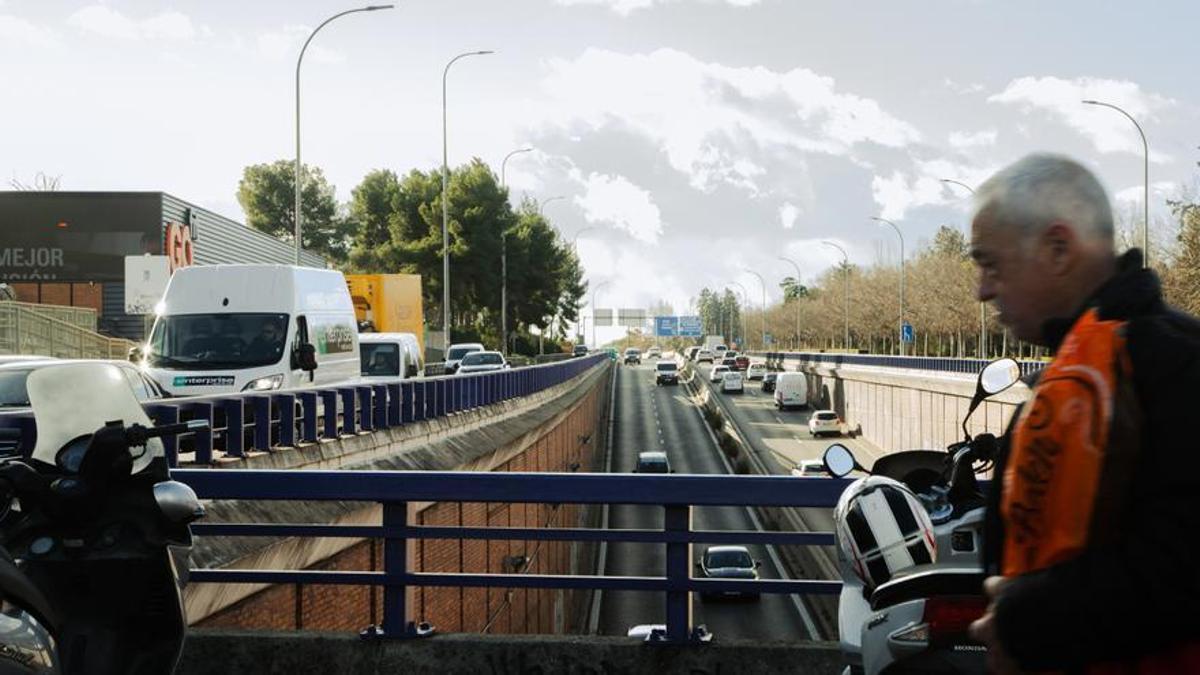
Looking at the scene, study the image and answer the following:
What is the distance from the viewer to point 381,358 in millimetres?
35031

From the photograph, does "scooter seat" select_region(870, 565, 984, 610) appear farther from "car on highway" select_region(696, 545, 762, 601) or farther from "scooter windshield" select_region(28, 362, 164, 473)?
"car on highway" select_region(696, 545, 762, 601)

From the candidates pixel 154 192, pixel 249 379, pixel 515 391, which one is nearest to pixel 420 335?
pixel 515 391

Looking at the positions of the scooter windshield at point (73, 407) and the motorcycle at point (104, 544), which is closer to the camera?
the motorcycle at point (104, 544)

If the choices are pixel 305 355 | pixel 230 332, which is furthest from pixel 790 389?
pixel 230 332

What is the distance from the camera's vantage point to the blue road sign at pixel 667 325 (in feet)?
617

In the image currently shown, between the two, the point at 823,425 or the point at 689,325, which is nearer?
the point at 823,425

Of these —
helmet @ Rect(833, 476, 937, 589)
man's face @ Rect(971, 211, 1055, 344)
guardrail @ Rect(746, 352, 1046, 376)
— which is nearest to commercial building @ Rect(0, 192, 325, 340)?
guardrail @ Rect(746, 352, 1046, 376)

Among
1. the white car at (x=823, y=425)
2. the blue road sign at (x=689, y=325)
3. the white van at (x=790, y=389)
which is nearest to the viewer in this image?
the white car at (x=823, y=425)

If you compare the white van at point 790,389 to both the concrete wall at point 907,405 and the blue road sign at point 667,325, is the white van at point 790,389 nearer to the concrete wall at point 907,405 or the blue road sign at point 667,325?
the concrete wall at point 907,405

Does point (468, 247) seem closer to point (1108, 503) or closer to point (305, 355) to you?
point (305, 355)

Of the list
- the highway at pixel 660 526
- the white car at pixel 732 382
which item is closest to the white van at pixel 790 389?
the highway at pixel 660 526

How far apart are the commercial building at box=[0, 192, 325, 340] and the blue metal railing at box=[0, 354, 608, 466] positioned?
24.1 metres

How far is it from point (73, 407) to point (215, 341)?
60.6 feet

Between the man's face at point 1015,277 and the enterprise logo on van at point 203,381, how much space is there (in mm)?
20954
